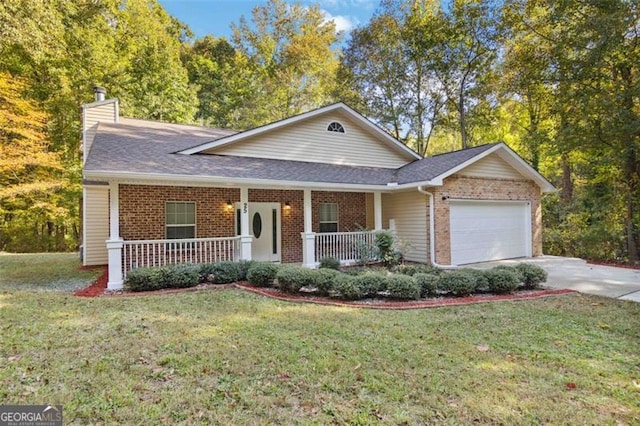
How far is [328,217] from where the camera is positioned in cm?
1238

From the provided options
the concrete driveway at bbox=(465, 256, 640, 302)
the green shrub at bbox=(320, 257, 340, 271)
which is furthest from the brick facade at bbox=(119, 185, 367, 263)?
the concrete driveway at bbox=(465, 256, 640, 302)

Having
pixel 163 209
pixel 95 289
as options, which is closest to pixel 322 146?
pixel 163 209

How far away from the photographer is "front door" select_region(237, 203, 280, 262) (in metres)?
11.2

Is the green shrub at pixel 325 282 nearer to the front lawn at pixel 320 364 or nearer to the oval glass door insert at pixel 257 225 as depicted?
the front lawn at pixel 320 364

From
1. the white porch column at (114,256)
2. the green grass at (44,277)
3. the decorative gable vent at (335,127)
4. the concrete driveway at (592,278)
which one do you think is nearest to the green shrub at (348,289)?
the concrete driveway at (592,278)

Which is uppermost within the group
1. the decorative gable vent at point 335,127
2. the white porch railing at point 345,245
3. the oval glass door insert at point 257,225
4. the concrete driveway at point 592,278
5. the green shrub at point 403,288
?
the decorative gable vent at point 335,127

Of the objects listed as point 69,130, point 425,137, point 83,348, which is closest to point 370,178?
point 83,348

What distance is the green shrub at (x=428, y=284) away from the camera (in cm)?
701

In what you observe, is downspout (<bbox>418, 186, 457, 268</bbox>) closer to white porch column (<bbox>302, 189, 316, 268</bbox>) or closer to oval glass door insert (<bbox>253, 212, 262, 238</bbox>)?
white porch column (<bbox>302, 189, 316, 268</bbox>)

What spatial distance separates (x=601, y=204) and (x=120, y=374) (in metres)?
A: 17.7

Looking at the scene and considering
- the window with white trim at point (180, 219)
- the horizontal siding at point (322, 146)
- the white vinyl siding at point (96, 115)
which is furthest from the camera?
the white vinyl siding at point (96, 115)

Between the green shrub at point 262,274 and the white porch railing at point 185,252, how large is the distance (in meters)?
1.93

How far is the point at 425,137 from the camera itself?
25391 millimetres

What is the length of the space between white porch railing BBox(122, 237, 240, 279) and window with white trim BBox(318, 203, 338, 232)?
3518mm
